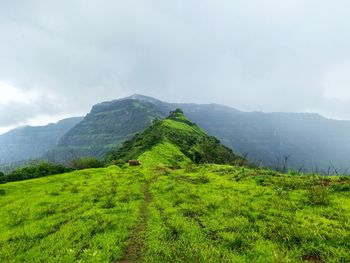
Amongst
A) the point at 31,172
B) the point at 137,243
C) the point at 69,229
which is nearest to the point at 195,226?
the point at 137,243

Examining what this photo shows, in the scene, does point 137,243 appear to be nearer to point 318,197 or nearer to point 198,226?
point 198,226

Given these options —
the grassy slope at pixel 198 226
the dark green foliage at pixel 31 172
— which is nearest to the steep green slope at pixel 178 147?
the dark green foliage at pixel 31 172

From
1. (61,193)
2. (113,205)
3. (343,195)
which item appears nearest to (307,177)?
(343,195)

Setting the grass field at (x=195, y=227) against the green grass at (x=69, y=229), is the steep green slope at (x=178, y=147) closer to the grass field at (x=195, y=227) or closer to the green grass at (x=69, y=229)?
the green grass at (x=69, y=229)

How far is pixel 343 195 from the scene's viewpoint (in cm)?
1916

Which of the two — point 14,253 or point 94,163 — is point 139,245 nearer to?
point 14,253

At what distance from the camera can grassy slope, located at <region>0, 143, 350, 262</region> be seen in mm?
12023

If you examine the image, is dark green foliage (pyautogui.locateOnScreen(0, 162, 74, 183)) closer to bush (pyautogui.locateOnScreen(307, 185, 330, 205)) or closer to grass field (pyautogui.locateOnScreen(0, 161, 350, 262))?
grass field (pyautogui.locateOnScreen(0, 161, 350, 262))

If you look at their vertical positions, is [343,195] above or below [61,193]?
above

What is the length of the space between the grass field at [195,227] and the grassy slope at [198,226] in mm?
54

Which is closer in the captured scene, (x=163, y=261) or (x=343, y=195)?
(x=163, y=261)

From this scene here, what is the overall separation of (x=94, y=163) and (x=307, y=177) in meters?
81.6

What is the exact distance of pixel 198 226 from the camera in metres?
15.8

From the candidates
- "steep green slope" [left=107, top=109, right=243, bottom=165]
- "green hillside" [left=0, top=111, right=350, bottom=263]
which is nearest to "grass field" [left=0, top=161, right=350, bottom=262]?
"green hillside" [left=0, top=111, right=350, bottom=263]
